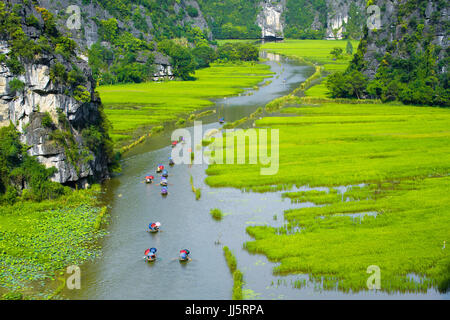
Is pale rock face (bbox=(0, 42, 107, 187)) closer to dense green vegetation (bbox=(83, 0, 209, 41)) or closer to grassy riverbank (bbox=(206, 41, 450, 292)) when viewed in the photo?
grassy riverbank (bbox=(206, 41, 450, 292))

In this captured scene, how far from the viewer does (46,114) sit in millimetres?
44969

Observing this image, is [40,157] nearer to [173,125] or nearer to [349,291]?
[349,291]

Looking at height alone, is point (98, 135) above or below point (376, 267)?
above

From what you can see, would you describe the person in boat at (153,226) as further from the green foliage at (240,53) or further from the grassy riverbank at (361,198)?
the green foliage at (240,53)

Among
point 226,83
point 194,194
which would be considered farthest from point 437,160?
point 226,83

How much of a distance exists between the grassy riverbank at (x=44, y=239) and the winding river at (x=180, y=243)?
1438mm

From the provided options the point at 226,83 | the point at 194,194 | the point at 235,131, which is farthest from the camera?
the point at 226,83

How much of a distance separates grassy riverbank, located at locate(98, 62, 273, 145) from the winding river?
19800 millimetres

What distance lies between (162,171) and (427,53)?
64.6 m

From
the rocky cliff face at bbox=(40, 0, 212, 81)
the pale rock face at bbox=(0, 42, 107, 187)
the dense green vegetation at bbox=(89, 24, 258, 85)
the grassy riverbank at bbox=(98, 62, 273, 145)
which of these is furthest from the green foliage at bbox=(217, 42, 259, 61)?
the pale rock face at bbox=(0, 42, 107, 187)

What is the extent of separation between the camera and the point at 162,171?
5500 centimetres

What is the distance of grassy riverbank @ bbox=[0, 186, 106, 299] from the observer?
3234 centimetres

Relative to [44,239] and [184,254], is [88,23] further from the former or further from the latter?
[184,254]
